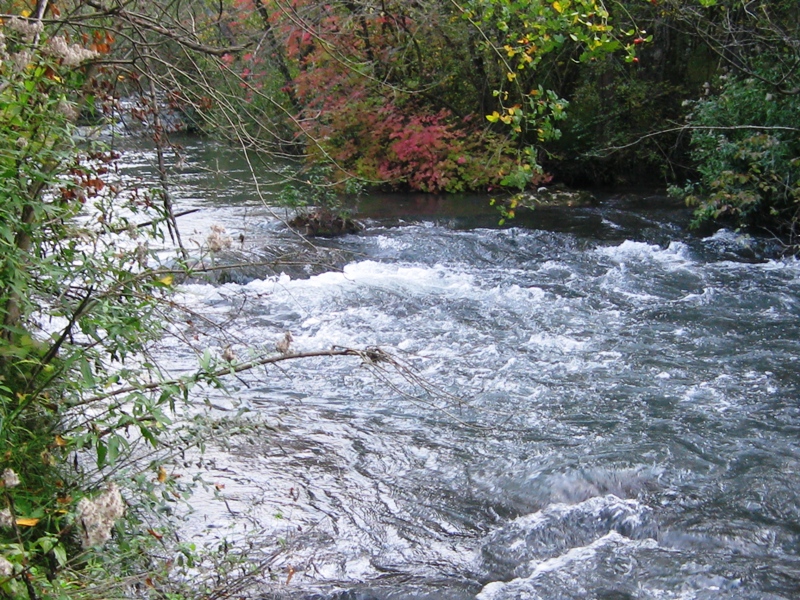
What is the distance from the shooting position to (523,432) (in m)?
5.84

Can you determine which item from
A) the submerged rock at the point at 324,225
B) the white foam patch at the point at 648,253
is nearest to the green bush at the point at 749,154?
the white foam patch at the point at 648,253

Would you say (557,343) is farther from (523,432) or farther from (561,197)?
(561,197)

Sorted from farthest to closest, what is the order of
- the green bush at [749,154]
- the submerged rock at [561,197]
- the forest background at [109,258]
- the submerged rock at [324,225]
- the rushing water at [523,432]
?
the submerged rock at [561,197] → the submerged rock at [324,225] → the green bush at [749,154] → the rushing water at [523,432] → the forest background at [109,258]

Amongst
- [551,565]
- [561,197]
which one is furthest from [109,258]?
[561,197]

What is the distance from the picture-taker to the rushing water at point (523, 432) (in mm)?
4324

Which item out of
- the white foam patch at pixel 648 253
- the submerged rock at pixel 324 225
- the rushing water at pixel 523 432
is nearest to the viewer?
the rushing water at pixel 523 432

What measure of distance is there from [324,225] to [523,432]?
6698 mm

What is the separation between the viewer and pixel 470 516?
15.7ft

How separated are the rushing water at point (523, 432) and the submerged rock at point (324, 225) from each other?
134cm

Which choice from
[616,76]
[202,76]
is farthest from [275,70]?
[202,76]

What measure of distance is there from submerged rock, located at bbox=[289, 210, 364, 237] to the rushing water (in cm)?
134

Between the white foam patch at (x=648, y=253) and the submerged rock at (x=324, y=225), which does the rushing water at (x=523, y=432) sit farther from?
the submerged rock at (x=324, y=225)

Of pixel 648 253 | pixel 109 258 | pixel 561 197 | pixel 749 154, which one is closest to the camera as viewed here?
pixel 109 258

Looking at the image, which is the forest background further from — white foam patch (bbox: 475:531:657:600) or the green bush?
white foam patch (bbox: 475:531:657:600)
